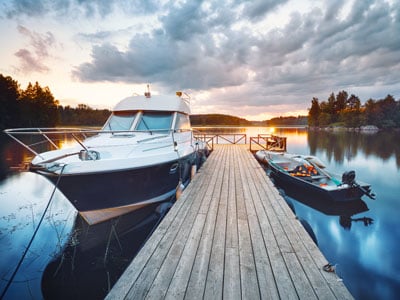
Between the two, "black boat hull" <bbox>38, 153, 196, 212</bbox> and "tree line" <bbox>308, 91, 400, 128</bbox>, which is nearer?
"black boat hull" <bbox>38, 153, 196, 212</bbox>

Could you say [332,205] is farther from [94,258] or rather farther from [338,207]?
[94,258]

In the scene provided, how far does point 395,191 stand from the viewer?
8766mm

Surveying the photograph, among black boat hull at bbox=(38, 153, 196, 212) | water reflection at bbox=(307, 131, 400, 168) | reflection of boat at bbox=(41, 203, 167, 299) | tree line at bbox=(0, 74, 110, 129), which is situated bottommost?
water reflection at bbox=(307, 131, 400, 168)

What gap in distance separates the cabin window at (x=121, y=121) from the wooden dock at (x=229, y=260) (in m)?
3.42

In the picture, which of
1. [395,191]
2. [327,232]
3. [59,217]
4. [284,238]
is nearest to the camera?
[284,238]

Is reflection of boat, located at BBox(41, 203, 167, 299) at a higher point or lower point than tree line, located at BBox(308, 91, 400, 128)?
lower

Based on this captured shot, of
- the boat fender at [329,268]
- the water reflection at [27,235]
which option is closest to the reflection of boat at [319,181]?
the boat fender at [329,268]

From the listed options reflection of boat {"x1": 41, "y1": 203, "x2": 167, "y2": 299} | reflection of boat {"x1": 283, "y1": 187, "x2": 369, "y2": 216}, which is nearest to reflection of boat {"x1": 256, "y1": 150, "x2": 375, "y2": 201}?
reflection of boat {"x1": 283, "y1": 187, "x2": 369, "y2": 216}

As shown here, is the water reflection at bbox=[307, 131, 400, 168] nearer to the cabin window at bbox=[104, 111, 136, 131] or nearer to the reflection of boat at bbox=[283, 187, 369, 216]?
the reflection of boat at bbox=[283, 187, 369, 216]

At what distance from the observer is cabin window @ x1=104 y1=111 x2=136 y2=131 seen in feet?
19.6

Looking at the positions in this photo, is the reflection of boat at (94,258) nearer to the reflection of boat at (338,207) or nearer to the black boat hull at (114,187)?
the black boat hull at (114,187)

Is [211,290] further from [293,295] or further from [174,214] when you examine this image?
[174,214]

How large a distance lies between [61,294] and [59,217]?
347cm

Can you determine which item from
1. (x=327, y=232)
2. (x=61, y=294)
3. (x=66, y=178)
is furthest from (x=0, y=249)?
(x=327, y=232)
